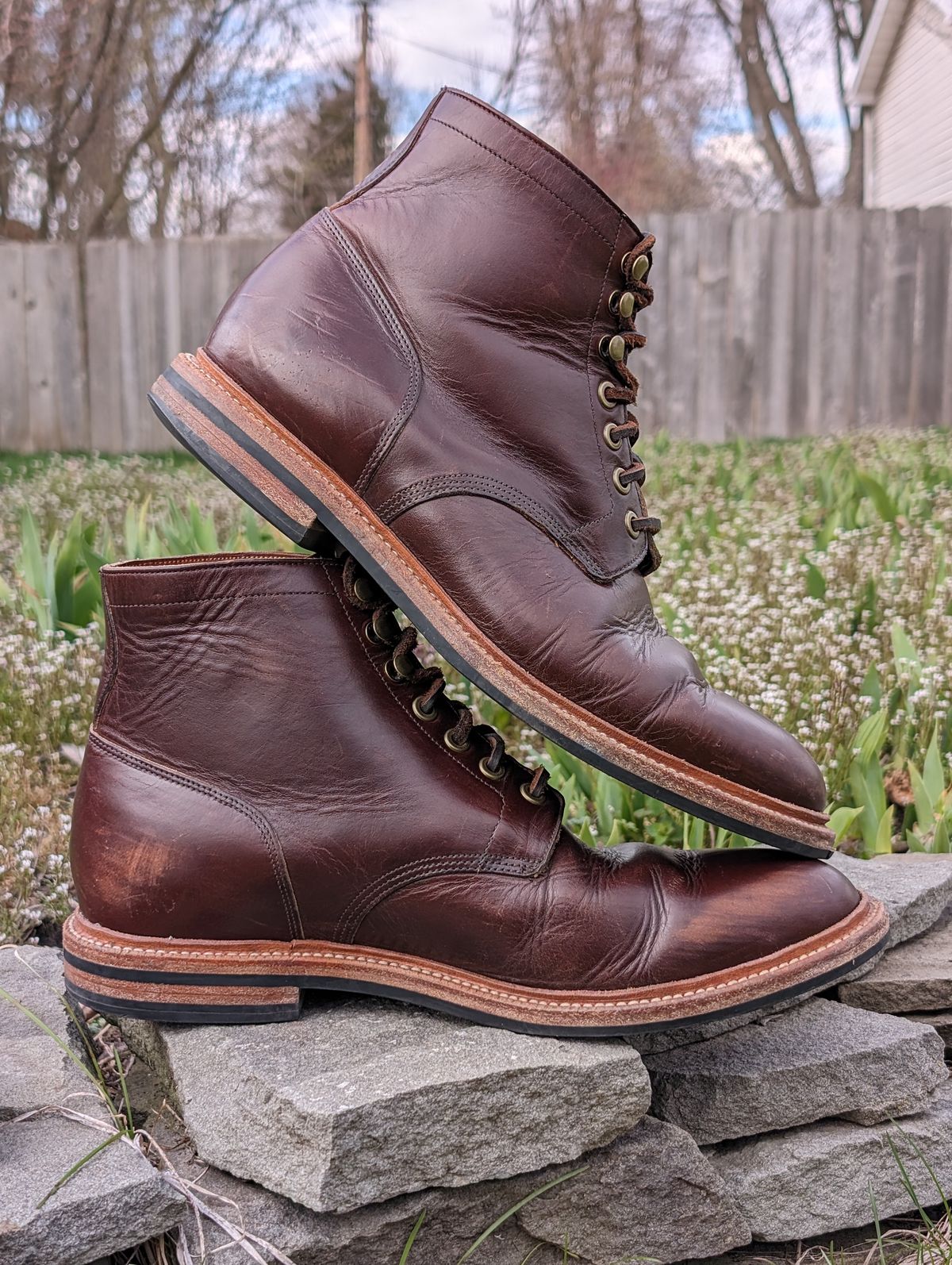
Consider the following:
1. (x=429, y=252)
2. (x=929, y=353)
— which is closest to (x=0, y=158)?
(x=929, y=353)

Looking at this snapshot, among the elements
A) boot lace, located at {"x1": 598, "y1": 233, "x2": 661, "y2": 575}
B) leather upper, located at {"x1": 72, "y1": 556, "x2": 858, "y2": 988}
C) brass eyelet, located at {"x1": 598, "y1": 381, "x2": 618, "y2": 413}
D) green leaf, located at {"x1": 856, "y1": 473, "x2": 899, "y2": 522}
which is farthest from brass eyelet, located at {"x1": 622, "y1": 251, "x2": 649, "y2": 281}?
green leaf, located at {"x1": 856, "y1": 473, "x2": 899, "y2": 522}

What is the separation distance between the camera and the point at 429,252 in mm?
1528

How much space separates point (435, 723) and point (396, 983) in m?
0.32

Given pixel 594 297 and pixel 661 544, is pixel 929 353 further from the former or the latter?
pixel 594 297

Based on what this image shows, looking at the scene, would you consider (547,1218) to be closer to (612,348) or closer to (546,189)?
(612,348)

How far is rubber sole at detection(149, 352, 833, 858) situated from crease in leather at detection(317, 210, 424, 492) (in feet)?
0.20

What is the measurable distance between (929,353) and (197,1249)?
27.1 feet

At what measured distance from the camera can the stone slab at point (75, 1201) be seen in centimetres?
107

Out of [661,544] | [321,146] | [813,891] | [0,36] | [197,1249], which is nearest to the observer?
[197,1249]

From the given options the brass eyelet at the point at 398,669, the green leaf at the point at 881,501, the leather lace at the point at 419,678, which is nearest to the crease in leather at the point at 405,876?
the leather lace at the point at 419,678

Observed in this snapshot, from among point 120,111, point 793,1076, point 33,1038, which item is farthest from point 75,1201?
point 120,111

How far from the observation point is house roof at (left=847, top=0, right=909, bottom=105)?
13.1 metres

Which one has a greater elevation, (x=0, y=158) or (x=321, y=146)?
(x=321, y=146)

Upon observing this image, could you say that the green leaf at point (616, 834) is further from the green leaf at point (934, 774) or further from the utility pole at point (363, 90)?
the utility pole at point (363, 90)
